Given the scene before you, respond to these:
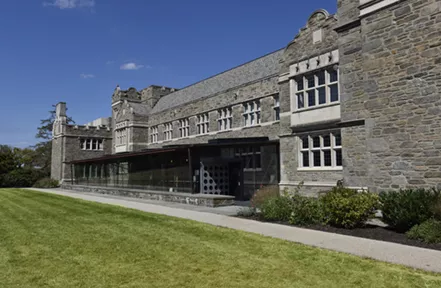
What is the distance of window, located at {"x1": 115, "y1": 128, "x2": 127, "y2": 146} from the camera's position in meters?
41.1

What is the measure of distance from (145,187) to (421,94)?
17.4 metres

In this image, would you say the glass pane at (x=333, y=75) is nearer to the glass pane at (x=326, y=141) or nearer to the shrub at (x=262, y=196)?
the glass pane at (x=326, y=141)

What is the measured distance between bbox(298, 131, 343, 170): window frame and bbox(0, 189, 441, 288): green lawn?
8.52 metres

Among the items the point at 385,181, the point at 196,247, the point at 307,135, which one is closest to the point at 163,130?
the point at 307,135

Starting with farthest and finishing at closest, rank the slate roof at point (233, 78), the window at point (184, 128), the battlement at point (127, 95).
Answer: the battlement at point (127, 95) → the window at point (184, 128) → the slate roof at point (233, 78)

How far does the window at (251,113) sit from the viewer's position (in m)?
24.3

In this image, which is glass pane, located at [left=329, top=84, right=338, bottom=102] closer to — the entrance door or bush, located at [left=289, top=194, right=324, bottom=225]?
bush, located at [left=289, top=194, right=324, bottom=225]

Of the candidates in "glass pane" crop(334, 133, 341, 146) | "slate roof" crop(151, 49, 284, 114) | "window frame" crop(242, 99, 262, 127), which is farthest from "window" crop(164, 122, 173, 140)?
"glass pane" crop(334, 133, 341, 146)

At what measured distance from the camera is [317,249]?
7.44 metres

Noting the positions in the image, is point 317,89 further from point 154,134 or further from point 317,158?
point 154,134

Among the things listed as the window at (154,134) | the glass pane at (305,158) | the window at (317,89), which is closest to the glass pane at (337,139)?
the window at (317,89)

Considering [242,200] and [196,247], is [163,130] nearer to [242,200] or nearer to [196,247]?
[242,200]

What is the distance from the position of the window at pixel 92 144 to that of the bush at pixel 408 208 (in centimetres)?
4235

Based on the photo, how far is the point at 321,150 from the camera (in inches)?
659
